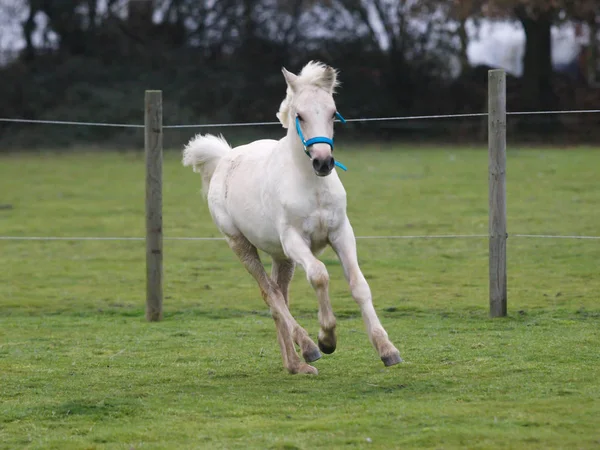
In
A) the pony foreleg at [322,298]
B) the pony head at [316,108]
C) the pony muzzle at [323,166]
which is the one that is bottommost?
the pony foreleg at [322,298]

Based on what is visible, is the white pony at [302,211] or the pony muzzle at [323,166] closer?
the pony muzzle at [323,166]

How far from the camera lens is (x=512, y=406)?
16.1ft

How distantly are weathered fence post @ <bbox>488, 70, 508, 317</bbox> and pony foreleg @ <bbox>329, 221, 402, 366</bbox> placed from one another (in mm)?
2525

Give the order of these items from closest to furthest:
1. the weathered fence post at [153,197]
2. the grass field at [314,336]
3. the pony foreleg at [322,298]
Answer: the grass field at [314,336] → the pony foreleg at [322,298] → the weathered fence post at [153,197]

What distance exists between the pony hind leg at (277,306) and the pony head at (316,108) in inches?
44.8

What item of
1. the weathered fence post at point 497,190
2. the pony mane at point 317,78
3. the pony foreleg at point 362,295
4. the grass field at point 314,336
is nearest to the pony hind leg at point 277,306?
the grass field at point 314,336

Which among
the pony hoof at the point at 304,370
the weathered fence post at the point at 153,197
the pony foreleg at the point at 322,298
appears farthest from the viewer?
the weathered fence post at the point at 153,197

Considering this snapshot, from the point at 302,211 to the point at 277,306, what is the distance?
36.9 inches

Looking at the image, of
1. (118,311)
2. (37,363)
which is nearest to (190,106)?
(118,311)

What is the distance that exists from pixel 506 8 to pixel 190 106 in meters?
11.1

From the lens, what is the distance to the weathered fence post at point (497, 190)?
7918 mm

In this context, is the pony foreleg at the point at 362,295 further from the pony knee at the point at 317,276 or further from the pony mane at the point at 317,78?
the pony mane at the point at 317,78

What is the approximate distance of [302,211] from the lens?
5711 mm

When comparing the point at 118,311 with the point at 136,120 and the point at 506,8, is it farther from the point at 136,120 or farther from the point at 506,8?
the point at 136,120
